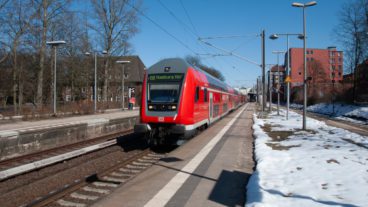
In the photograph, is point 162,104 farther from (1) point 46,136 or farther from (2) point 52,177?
(1) point 46,136

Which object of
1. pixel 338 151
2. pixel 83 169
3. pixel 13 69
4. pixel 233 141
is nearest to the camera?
pixel 83 169

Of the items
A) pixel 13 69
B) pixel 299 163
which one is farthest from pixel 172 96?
pixel 13 69

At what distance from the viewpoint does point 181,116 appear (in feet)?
37.1

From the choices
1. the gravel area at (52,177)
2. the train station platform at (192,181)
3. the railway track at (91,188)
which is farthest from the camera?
the gravel area at (52,177)

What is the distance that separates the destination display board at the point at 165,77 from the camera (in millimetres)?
11786

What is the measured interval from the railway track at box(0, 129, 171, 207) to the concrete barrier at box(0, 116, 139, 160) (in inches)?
38.6

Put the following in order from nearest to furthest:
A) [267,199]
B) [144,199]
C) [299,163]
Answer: [267,199]
[144,199]
[299,163]

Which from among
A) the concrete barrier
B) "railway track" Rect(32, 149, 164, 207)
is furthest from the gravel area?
the concrete barrier

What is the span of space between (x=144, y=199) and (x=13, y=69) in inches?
1142

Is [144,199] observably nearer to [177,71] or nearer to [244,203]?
[244,203]

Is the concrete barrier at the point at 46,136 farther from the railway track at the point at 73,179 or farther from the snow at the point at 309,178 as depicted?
the snow at the point at 309,178

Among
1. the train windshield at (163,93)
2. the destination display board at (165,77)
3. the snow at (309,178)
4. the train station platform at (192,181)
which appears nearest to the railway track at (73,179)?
the train station platform at (192,181)

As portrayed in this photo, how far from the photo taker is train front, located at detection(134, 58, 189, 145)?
448 inches

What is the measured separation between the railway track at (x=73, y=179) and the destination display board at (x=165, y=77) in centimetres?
251
